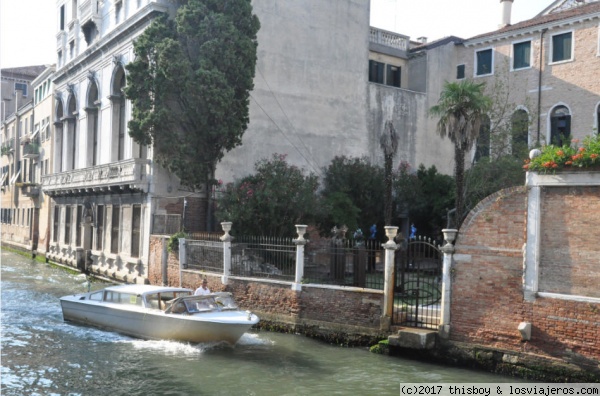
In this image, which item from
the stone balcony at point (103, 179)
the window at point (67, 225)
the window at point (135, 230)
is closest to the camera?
the stone balcony at point (103, 179)

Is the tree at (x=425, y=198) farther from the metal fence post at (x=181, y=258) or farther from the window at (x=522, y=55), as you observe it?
the metal fence post at (x=181, y=258)

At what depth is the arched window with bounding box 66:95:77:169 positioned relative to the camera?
30.8 metres

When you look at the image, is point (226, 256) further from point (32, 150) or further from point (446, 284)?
point (32, 150)

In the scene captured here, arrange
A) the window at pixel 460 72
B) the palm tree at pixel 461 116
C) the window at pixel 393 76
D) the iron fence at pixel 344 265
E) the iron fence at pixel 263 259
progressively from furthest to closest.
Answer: the window at pixel 460 72 → the window at pixel 393 76 → the palm tree at pixel 461 116 → the iron fence at pixel 263 259 → the iron fence at pixel 344 265

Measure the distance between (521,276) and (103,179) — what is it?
17010 millimetres

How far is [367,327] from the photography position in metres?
13.6

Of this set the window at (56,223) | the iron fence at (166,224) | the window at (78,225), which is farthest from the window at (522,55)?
the window at (56,223)

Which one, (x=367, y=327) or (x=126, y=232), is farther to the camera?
(x=126, y=232)

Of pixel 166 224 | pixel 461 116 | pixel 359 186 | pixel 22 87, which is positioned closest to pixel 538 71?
pixel 359 186

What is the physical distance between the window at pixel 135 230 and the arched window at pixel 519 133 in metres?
13.4

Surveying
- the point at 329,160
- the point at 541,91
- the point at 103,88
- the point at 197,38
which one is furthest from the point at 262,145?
the point at 541,91

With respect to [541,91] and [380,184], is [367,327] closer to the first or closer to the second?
[380,184]

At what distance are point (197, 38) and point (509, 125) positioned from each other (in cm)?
1156

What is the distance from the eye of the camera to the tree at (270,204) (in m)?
19.2
